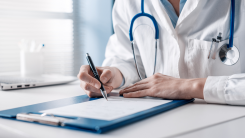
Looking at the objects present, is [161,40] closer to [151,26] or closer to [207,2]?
[151,26]

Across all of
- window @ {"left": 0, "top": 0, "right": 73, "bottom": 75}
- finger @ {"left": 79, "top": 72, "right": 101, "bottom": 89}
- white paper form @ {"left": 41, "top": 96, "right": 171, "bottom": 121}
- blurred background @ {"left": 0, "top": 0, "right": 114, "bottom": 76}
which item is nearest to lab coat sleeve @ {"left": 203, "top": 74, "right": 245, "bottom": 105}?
white paper form @ {"left": 41, "top": 96, "right": 171, "bottom": 121}

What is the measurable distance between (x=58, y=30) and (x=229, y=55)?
61.2 inches

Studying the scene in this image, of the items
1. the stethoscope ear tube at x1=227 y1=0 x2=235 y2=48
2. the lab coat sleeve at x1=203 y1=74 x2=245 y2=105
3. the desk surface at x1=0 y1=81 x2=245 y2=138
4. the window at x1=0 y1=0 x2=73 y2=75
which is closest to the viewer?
the desk surface at x1=0 y1=81 x2=245 y2=138

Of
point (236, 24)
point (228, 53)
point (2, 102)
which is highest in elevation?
point (236, 24)

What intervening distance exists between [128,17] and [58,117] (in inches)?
33.0

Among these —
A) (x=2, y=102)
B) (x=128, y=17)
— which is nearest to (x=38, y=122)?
(x=2, y=102)

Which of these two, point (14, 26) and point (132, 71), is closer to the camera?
point (132, 71)

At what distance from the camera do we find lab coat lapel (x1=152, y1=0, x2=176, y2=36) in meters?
0.94

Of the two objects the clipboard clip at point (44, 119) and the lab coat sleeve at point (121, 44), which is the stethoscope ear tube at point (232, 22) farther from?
the clipboard clip at point (44, 119)

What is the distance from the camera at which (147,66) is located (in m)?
1.12

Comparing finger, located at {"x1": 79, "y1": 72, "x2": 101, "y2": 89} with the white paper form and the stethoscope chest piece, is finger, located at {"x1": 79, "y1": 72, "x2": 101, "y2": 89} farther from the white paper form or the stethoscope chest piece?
the stethoscope chest piece

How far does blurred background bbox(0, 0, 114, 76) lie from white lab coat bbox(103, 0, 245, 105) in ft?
2.98

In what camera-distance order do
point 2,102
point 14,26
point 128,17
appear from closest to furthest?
point 2,102 → point 128,17 → point 14,26

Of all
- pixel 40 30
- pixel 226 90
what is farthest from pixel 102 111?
pixel 40 30
